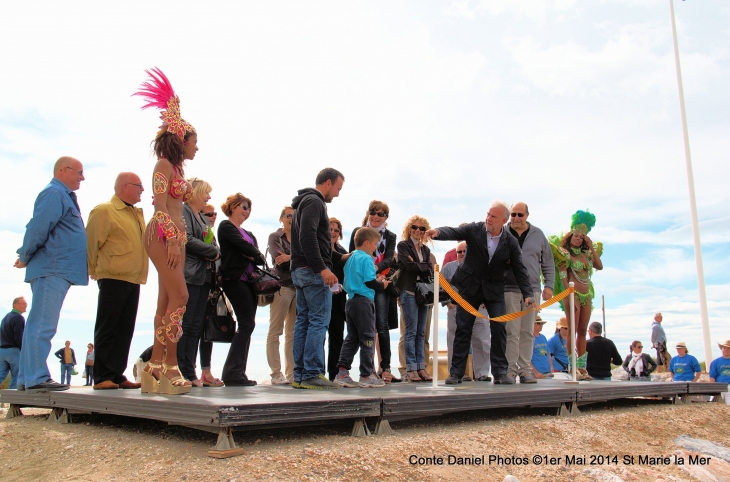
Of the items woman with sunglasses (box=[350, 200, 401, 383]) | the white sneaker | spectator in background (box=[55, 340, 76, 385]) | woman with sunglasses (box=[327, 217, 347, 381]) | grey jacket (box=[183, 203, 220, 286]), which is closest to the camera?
grey jacket (box=[183, 203, 220, 286])

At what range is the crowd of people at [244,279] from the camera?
5047 mm

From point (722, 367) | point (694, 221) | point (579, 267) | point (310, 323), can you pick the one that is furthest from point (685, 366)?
point (310, 323)

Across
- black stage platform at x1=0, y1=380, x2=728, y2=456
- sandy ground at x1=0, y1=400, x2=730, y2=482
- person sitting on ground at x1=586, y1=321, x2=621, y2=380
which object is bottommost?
sandy ground at x1=0, y1=400, x2=730, y2=482

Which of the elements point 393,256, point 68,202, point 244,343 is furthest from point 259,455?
point 393,256

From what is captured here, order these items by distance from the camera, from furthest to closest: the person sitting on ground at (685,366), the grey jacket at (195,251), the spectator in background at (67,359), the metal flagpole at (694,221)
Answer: the metal flagpole at (694,221) < the spectator in background at (67,359) < the person sitting on ground at (685,366) < the grey jacket at (195,251)

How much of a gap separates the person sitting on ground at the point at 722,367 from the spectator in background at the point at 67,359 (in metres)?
14.6

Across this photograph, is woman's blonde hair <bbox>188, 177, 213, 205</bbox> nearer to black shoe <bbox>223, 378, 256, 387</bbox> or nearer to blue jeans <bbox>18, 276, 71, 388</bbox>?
blue jeans <bbox>18, 276, 71, 388</bbox>

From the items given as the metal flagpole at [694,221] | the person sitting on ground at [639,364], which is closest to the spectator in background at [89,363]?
the person sitting on ground at [639,364]

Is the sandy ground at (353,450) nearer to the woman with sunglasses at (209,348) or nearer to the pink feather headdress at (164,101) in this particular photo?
the woman with sunglasses at (209,348)

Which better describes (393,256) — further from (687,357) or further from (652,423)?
(687,357)

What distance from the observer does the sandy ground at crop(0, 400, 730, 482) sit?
3.74m

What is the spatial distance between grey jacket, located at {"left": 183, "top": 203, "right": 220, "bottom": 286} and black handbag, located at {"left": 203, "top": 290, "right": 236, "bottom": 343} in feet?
1.56

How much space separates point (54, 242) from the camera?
5.40m

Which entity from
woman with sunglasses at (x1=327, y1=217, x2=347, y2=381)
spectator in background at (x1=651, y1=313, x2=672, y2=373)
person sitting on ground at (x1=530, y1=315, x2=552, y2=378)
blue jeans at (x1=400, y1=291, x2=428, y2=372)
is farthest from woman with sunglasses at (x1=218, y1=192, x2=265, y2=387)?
spectator in background at (x1=651, y1=313, x2=672, y2=373)
